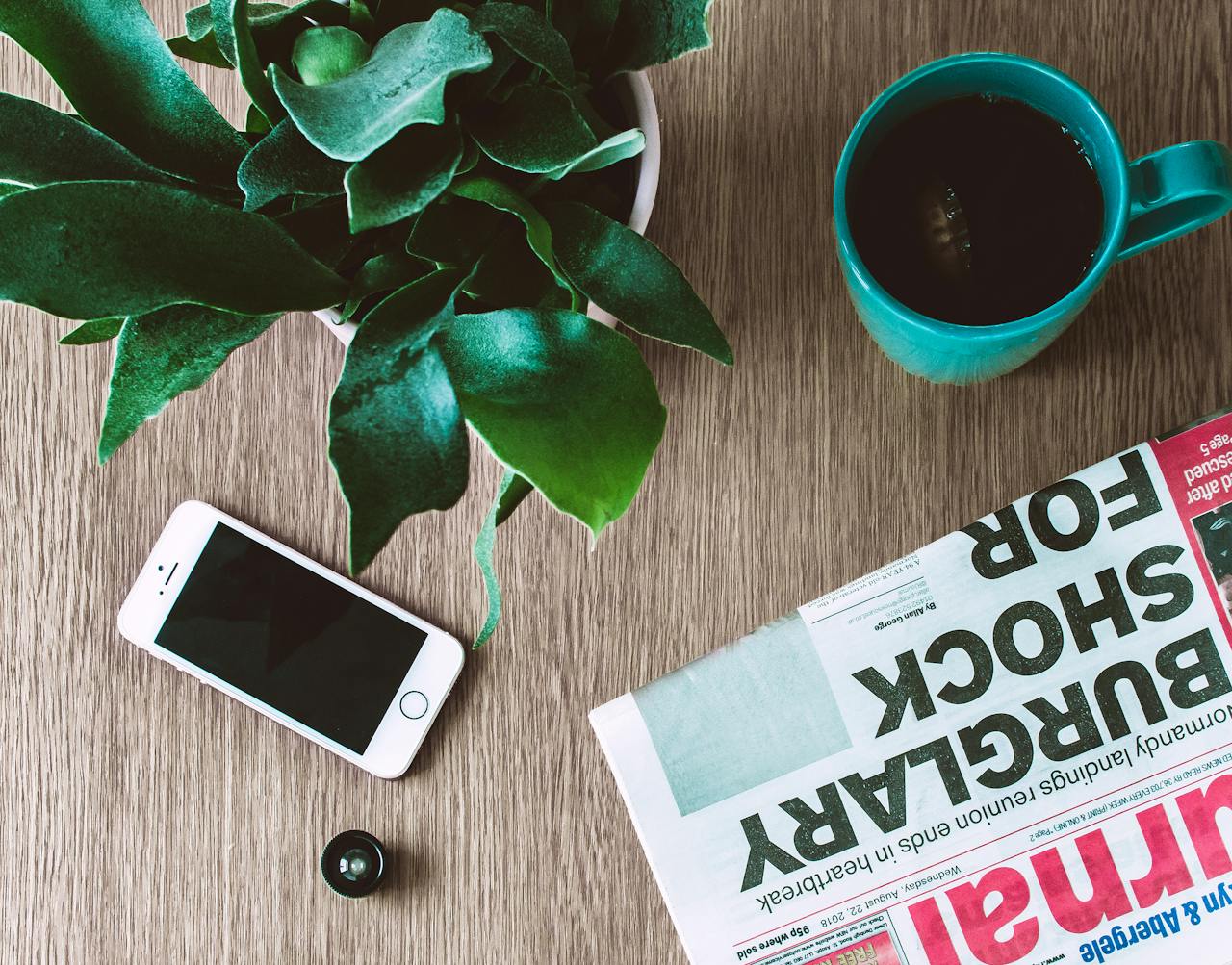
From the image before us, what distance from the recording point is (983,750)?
18.7 inches

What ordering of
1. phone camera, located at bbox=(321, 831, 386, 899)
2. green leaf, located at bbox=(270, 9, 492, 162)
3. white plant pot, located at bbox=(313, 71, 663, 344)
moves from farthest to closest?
1. phone camera, located at bbox=(321, 831, 386, 899)
2. white plant pot, located at bbox=(313, 71, 663, 344)
3. green leaf, located at bbox=(270, 9, 492, 162)

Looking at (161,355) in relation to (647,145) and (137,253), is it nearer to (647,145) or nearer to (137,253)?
(137,253)

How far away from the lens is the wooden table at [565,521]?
1.56 ft

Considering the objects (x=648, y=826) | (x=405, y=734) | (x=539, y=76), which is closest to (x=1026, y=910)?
(x=648, y=826)

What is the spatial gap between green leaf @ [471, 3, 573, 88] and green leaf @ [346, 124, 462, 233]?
0.03m

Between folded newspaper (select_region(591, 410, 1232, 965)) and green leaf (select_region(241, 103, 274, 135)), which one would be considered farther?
folded newspaper (select_region(591, 410, 1232, 965))

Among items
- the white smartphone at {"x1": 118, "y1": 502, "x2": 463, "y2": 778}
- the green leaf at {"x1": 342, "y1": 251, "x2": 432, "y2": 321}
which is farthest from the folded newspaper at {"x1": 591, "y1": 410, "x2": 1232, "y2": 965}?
the green leaf at {"x1": 342, "y1": 251, "x2": 432, "y2": 321}

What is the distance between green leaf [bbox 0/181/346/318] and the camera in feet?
0.90

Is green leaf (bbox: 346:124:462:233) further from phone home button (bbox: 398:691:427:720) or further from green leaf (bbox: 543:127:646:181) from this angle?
phone home button (bbox: 398:691:427:720)

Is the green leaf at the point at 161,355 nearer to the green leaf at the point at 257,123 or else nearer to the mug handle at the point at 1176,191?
the green leaf at the point at 257,123

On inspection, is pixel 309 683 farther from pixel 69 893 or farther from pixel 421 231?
pixel 421 231

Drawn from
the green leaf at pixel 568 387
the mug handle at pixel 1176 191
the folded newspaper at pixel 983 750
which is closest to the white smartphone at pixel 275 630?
the folded newspaper at pixel 983 750

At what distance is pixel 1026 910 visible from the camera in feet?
1.54

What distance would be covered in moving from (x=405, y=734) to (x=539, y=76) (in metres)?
0.30
